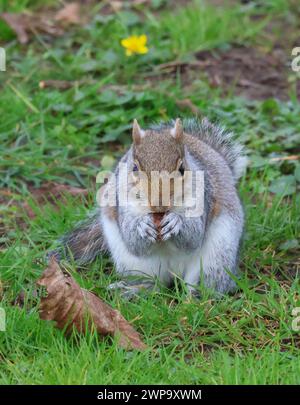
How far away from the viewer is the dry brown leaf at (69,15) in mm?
5137

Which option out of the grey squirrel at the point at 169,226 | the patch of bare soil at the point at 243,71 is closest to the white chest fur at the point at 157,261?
the grey squirrel at the point at 169,226

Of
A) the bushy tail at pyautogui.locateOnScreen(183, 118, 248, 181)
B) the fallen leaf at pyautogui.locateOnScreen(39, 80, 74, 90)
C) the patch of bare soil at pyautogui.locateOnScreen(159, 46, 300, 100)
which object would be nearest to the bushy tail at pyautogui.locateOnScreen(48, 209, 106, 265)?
the bushy tail at pyautogui.locateOnScreen(183, 118, 248, 181)

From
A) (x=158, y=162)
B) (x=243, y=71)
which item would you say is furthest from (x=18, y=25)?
(x=158, y=162)

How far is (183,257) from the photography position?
3.09 m

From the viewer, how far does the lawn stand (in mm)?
2639

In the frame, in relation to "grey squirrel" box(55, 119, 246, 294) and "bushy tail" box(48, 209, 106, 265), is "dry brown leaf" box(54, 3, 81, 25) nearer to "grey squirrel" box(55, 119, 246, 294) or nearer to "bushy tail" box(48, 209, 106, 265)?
"grey squirrel" box(55, 119, 246, 294)

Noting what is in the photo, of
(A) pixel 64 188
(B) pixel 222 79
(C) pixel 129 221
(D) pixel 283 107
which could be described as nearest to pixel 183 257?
(C) pixel 129 221

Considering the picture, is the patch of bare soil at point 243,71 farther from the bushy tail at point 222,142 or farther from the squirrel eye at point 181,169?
the squirrel eye at point 181,169

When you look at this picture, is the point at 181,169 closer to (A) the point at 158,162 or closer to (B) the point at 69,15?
(A) the point at 158,162

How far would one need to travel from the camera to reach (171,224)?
114 inches

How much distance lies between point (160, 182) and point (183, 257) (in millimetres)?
409

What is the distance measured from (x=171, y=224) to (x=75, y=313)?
43 cm

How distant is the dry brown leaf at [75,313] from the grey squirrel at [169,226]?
1.06 ft

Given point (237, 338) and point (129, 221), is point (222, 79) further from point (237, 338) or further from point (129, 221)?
point (237, 338)
